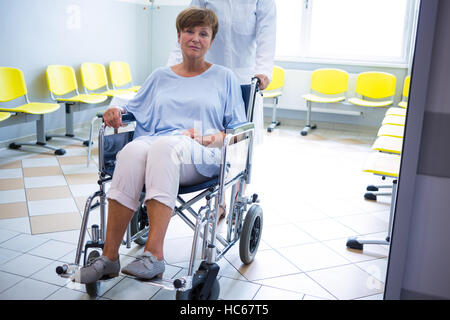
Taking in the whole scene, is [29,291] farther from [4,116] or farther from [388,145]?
[4,116]

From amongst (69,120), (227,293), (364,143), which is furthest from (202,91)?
(364,143)

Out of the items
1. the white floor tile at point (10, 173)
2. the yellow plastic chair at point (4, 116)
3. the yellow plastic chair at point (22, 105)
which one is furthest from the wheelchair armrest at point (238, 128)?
the yellow plastic chair at point (22, 105)

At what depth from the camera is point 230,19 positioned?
2.50m

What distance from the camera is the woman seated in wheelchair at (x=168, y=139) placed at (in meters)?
1.72

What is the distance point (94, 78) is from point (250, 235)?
3.62 meters

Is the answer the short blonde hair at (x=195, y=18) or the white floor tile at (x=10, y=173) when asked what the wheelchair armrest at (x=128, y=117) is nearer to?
the short blonde hair at (x=195, y=18)

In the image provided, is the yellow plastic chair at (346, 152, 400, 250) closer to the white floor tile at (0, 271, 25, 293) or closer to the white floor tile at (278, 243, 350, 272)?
the white floor tile at (278, 243, 350, 272)

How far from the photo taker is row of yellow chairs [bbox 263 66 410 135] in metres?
5.69

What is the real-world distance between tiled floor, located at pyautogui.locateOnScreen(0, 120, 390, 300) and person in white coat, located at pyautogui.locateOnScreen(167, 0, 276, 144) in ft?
2.23

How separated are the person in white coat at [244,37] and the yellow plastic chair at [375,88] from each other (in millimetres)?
3390

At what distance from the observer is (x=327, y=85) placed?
5.98 m
